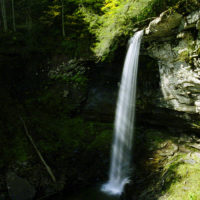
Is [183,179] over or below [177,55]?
below

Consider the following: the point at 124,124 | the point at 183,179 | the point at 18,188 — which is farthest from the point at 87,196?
the point at 124,124

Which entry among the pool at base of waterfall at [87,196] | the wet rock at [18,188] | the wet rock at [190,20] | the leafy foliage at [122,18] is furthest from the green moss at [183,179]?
the leafy foliage at [122,18]

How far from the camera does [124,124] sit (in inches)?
345

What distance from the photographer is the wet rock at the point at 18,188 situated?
20.2 ft

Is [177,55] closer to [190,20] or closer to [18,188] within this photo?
[190,20]

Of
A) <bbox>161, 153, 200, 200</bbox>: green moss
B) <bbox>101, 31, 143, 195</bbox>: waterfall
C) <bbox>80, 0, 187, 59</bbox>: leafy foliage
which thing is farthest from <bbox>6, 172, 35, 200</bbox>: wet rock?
<bbox>80, 0, 187, 59</bbox>: leafy foliage

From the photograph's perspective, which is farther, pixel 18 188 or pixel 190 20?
pixel 18 188

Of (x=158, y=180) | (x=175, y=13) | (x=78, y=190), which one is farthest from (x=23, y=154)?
(x=175, y=13)

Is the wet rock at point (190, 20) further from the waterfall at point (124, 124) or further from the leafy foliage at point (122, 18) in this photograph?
the waterfall at point (124, 124)

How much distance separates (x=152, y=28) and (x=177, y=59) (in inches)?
57.8

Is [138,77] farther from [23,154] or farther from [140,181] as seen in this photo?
[23,154]

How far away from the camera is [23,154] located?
724cm

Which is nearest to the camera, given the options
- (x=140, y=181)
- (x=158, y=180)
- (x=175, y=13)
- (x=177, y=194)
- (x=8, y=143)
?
(x=177, y=194)

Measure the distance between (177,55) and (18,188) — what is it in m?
7.63
